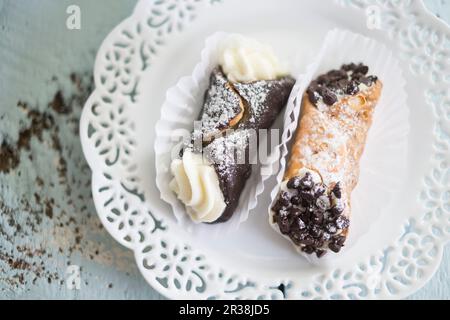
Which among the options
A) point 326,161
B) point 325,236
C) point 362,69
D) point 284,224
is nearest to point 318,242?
point 325,236

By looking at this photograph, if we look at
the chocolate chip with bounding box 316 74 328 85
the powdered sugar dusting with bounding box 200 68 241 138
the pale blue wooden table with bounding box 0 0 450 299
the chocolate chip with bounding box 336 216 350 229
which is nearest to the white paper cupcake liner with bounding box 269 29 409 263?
the chocolate chip with bounding box 316 74 328 85

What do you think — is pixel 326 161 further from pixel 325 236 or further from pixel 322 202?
pixel 325 236

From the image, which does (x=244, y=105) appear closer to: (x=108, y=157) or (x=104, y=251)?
(x=108, y=157)

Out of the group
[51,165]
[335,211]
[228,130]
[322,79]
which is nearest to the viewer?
[335,211]

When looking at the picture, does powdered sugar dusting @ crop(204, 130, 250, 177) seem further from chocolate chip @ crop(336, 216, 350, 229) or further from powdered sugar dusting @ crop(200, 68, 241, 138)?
chocolate chip @ crop(336, 216, 350, 229)

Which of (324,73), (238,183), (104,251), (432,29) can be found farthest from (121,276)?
(432,29)

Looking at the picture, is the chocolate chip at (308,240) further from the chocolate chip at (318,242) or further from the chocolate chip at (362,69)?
the chocolate chip at (362,69)
